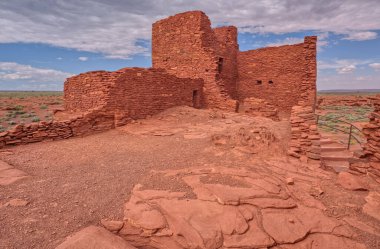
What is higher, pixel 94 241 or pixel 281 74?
pixel 281 74

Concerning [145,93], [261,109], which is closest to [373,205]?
[261,109]

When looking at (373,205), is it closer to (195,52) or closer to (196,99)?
(196,99)

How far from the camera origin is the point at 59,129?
332 inches

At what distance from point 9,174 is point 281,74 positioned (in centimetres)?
1367

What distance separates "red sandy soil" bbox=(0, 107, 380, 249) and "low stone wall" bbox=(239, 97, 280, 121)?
9.03 ft

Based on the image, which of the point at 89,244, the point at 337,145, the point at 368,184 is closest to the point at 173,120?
the point at 337,145

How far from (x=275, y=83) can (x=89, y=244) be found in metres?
14.1

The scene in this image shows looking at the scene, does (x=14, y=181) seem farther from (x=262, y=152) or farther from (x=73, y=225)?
(x=262, y=152)

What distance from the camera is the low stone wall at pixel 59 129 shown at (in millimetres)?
7580

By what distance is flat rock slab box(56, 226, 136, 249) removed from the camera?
2887 millimetres

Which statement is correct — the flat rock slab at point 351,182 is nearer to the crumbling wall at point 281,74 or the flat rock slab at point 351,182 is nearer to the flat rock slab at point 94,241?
the flat rock slab at point 94,241

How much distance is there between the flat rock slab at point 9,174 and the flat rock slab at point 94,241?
2571mm

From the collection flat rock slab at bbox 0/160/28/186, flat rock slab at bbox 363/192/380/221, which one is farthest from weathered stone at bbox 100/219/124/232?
flat rock slab at bbox 363/192/380/221

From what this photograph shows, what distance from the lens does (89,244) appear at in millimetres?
2908
